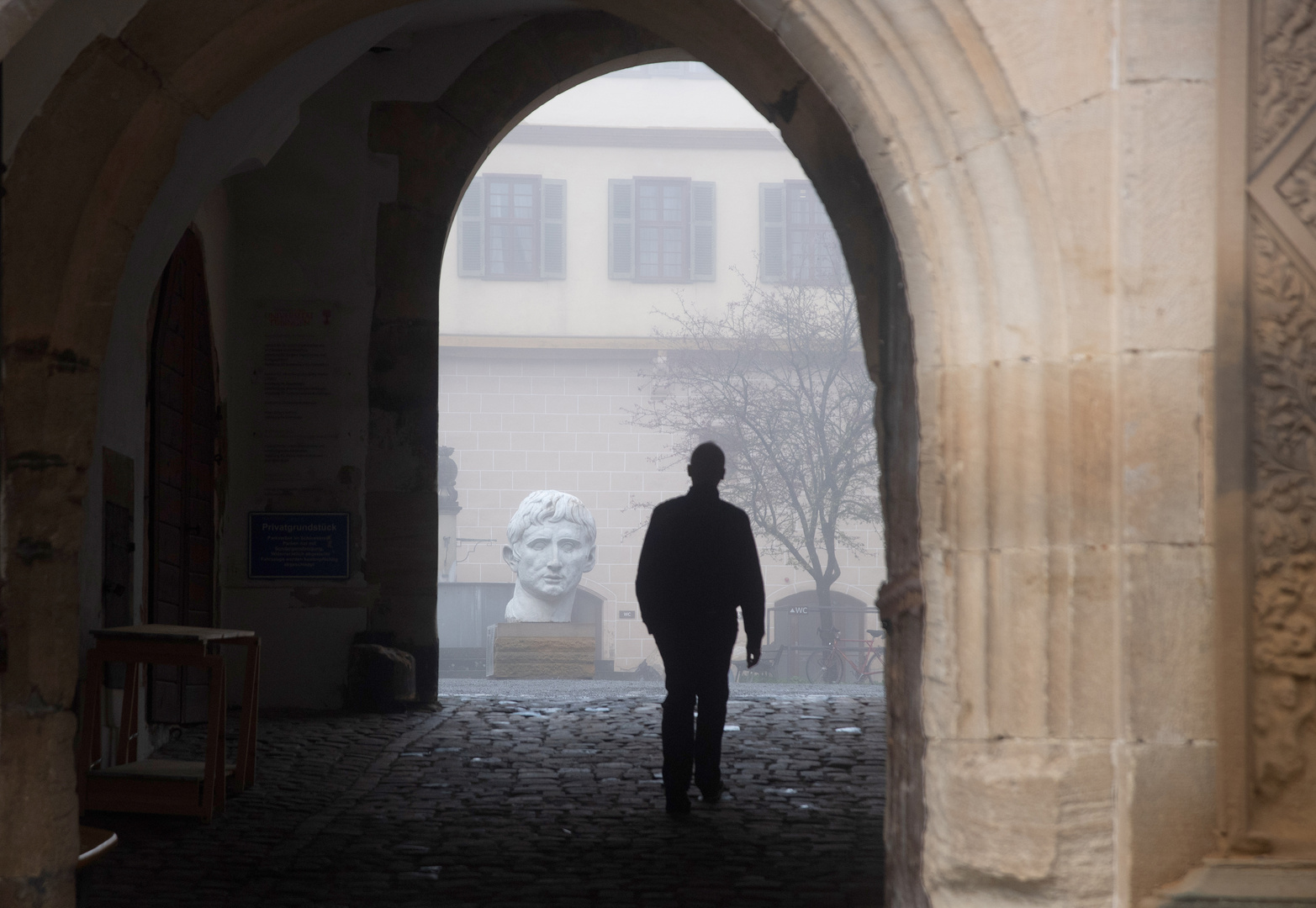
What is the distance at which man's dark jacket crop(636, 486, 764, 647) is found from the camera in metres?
5.52

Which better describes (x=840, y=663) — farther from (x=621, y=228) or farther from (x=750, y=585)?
(x=750, y=585)

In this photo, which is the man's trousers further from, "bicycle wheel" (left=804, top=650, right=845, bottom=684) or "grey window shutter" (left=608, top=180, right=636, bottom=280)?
"grey window shutter" (left=608, top=180, right=636, bottom=280)

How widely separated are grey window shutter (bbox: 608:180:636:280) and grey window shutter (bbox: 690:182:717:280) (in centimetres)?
122

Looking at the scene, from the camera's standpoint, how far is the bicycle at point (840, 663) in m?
22.3

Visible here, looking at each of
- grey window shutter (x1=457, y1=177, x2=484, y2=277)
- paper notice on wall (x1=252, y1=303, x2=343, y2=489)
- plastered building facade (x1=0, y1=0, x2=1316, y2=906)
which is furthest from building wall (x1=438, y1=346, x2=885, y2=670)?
plastered building facade (x1=0, y1=0, x2=1316, y2=906)

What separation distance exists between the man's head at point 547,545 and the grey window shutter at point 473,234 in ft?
38.1

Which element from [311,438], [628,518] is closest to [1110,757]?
[311,438]

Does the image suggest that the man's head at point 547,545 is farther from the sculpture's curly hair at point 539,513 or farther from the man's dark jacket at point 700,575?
the man's dark jacket at point 700,575

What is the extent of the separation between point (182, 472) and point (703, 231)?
2330 cm

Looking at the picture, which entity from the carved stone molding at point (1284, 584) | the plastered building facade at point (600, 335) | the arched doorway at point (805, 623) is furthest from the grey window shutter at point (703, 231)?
the carved stone molding at point (1284, 584)

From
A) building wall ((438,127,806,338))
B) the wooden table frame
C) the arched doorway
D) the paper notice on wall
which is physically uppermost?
building wall ((438,127,806,338))

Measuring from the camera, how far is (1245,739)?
234 centimetres

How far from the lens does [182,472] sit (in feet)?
24.1

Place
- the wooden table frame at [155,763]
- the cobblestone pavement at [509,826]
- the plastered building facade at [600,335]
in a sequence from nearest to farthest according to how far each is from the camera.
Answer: the cobblestone pavement at [509,826]
the wooden table frame at [155,763]
the plastered building facade at [600,335]
